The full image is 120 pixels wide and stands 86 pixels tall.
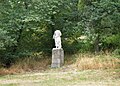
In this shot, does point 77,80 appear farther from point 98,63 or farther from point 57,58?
point 57,58

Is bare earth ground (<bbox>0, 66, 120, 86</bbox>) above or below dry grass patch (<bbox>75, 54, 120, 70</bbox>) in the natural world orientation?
above

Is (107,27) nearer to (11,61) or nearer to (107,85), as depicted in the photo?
(11,61)

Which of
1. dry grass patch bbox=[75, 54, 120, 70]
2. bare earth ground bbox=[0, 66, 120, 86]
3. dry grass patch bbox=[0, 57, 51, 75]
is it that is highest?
bare earth ground bbox=[0, 66, 120, 86]

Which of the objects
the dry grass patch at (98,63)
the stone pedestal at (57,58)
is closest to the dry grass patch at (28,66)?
the stone pedestal at (57,58)

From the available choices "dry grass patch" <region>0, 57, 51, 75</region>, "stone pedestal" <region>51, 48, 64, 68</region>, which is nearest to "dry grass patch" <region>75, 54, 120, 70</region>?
"stone pedestal" <region>51, 48, 64, 68</region>

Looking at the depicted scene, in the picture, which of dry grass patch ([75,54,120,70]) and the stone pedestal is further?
the stone pedestal

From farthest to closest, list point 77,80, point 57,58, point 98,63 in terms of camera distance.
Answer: point 57,58
point 98,63
point 77,80

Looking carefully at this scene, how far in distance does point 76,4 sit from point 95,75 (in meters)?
7.27

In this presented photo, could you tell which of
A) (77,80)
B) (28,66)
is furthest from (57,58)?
(77,80)

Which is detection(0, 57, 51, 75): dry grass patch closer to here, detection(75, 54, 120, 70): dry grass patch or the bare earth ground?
detection(75, 54, 120, 70): dry grass patch

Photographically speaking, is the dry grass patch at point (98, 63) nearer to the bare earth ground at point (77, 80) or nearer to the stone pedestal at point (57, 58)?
the stone pedestal at point (57, 58)

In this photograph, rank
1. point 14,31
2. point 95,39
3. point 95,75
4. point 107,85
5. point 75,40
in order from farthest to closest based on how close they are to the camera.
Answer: point 75,40 → point 95,39 → point 14,31 → point 95,75 → point 107,85

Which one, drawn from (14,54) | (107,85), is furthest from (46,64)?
(107,85)

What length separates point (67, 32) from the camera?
19.1m
